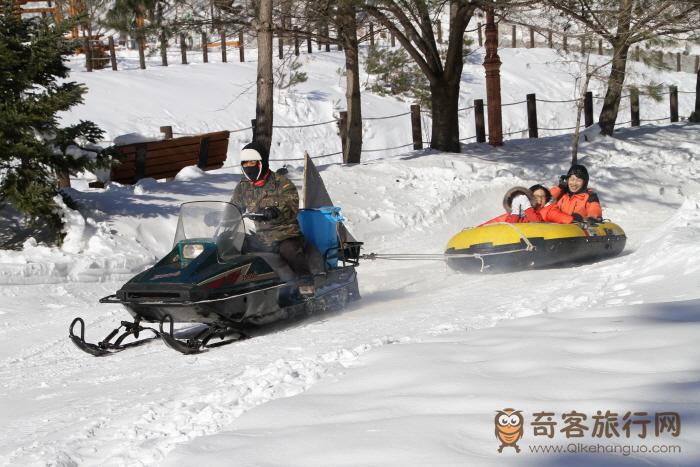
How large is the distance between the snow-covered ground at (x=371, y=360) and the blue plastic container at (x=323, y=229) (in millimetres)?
719

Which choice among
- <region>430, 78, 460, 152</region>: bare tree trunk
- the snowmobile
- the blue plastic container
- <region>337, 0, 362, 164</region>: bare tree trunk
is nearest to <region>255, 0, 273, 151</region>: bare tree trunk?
<region>337, 0, 362, 164</region>: bare tree trunk

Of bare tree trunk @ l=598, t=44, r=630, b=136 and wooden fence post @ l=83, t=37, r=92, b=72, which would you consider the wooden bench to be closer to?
bare tree trunk @ l=598, t=44, r=630, b=136

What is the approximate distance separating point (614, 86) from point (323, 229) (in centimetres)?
1443

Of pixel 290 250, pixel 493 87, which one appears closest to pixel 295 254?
pixel 290 250

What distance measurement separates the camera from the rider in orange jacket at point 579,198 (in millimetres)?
12891

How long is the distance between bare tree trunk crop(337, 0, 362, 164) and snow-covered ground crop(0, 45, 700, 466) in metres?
3.04

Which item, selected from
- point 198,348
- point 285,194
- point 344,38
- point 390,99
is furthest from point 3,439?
point 390,99

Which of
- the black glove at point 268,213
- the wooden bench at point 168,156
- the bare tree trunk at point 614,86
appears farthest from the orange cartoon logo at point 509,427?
the bare tree trunk at point 614,86

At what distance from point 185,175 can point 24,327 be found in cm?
669

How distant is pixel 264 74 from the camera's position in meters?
16.4

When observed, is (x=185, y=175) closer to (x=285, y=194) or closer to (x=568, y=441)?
(x=285, y=194)

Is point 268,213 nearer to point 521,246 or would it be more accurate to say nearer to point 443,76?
point 521,246

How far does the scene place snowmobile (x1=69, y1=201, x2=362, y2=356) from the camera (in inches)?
321

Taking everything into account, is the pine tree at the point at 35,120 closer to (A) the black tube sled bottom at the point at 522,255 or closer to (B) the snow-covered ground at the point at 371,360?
(B) the snow-covered ground at the point at 371,360
